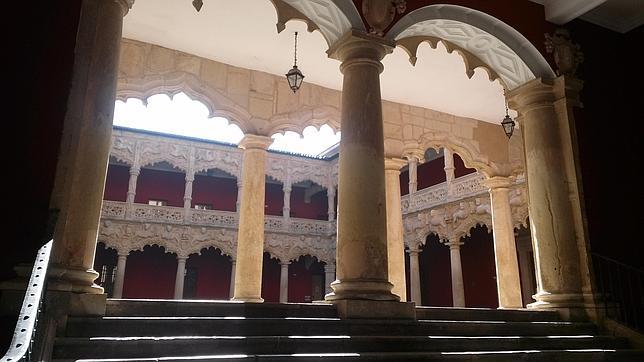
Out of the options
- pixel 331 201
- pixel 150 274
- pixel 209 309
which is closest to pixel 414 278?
pixel 331 201

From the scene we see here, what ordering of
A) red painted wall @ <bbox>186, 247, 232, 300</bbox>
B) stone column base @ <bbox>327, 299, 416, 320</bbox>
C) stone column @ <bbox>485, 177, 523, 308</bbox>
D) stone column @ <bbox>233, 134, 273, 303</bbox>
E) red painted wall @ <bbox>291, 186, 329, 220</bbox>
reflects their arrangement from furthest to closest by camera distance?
red painted wall @ <bbox>291, 186, 329, 220</bbox>
red painted wall @ <bbox>186, 247, 232, 300</bbox>
stone column @ <bbox>485, 177, 523, 308</bbox>
stone column @ <bbox>233, 134, 273, 303</bbox>
stone column base @ <bbox>327, 299, 416, 320</bbox>

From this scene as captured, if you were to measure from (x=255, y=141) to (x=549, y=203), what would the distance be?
4470 mm

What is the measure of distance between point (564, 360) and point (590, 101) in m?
3.70

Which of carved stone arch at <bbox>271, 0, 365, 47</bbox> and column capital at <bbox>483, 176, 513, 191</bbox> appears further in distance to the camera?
column capital at <bbox>483, 176, 513, 191</bbox>

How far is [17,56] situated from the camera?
401 centimetres

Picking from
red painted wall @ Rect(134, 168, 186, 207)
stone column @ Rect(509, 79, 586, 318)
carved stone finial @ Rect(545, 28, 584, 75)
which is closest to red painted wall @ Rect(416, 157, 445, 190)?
red painted wall @ Rect(134, 168, 186, 207)

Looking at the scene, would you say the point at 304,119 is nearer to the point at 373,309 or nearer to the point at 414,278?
the point at 373,309

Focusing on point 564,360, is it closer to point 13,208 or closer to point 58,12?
point 13,208

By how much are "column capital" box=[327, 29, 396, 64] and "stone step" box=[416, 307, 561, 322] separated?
2.57m

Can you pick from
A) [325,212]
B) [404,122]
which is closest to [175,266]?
[325,212]

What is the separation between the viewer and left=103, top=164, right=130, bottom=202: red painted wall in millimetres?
20641

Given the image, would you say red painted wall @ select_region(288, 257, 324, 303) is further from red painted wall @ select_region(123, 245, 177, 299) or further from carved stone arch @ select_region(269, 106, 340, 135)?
carved stone arch @ select_region(269, 106, 340, 135)

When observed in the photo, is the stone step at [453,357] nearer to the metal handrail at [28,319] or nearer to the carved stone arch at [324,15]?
the metal handrail at [28,319]

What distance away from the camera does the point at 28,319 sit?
209cm
